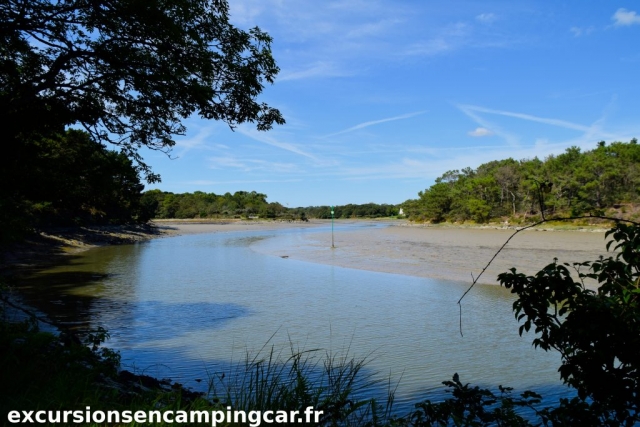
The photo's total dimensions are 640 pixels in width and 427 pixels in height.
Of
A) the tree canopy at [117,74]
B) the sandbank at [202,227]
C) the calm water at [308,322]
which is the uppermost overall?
the tree canopy at [117,74]

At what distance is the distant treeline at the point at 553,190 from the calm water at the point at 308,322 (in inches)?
1348

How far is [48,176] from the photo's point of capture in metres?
7.33

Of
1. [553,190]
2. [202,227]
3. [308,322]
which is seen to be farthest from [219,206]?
[308,322]

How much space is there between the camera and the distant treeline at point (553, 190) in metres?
60.3

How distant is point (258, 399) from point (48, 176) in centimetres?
594

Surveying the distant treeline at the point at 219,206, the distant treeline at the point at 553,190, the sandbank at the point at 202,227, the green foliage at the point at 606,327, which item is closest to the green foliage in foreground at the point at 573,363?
the green foliage at the point at 606,327

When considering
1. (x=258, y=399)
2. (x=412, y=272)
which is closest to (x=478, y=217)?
(x=412, y=272)

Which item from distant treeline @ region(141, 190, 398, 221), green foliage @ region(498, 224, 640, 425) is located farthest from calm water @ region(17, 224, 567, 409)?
distant treeline @ region(141, 190, 398, 221)

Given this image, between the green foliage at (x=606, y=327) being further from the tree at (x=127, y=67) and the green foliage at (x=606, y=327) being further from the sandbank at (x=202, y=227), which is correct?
the sandbank at (x=202, y=227)

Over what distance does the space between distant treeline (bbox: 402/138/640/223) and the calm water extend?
34.2m

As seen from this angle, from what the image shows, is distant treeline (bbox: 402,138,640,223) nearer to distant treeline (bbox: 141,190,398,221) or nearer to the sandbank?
the sandbank

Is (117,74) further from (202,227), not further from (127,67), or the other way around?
(202,227)

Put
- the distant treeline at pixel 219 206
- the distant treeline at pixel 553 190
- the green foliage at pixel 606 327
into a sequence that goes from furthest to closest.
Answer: the distant treeline at pixel 219 206 < the distant treeline at pixel 553 190 < the green foliage at pixel 606 327

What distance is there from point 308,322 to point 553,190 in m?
39.0
